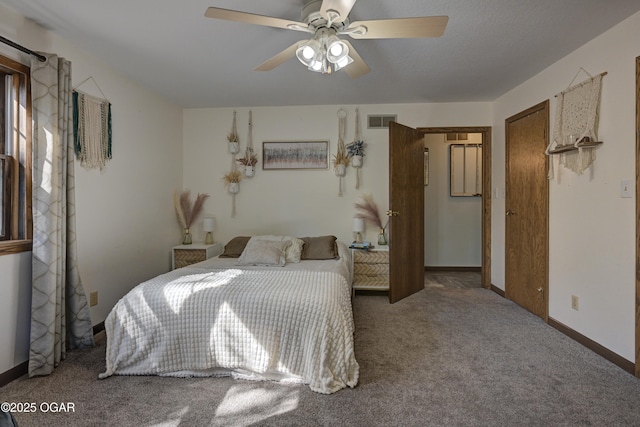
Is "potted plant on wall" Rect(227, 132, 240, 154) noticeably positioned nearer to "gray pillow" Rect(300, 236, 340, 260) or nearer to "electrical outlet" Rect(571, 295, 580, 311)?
"gray pillow" Rect(300, 236, 340, 260)

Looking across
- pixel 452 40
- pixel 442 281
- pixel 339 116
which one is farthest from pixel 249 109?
pixel 442 281

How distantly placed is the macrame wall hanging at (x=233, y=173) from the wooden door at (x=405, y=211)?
200 cm

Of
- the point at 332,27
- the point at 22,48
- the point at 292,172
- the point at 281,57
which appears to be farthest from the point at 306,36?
the point at 292,172

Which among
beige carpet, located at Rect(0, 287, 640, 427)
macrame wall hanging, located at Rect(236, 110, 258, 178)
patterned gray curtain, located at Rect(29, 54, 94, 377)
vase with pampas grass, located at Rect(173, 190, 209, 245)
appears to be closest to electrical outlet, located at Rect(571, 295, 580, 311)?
beige carpet, located at Rect(0, 287, 640, 427)

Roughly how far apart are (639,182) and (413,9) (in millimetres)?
1824

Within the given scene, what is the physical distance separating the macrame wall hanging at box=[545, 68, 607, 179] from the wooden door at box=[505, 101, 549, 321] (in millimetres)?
221

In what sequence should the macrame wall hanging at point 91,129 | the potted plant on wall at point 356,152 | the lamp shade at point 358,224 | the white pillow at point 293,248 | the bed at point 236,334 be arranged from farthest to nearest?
the potted plant on wall at point 356,152
the lamp shade at point 358,224
the white pillow at point 293,248
the macrame wall hanging at point 91,129
the bed at point 236,334

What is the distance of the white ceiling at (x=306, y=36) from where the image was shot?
81.5 inches

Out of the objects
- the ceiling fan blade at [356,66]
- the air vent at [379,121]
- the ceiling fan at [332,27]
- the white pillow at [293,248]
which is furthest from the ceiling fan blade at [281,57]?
the air vent at [379,121]

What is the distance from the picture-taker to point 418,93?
3.77m

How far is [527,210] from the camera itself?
11.0 ft

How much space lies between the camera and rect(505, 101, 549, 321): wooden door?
10.2 feet

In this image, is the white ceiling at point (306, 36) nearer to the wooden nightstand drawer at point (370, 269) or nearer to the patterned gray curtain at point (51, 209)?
the patterned gray curtain at point (51, 209)

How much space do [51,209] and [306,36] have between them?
213cm
